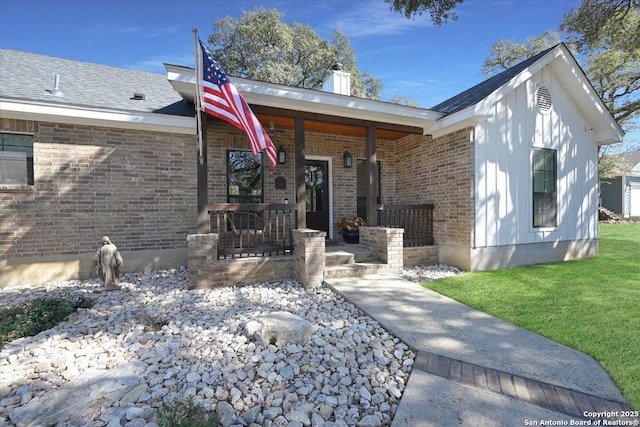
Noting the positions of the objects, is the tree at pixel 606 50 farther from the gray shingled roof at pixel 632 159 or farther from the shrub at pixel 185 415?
the shrub at pixel 185 415

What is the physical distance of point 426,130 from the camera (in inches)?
259

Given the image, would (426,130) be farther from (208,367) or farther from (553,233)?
(208,367)

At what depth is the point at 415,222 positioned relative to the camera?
22.7ft

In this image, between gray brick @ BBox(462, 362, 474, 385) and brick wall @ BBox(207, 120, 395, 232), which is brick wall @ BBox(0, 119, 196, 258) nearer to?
brick wall @ BBox(207, 120, 395, 232)

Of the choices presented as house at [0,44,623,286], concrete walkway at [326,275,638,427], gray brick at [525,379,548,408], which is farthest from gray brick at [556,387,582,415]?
house at [0,44,623,286]

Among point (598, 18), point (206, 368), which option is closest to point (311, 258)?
point (206, 368)

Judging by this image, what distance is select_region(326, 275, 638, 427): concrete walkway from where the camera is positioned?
1924 mm

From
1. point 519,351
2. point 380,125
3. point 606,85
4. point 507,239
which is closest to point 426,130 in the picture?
point 380,125

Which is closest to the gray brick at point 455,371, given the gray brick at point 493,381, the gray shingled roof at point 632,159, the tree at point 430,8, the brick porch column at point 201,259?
the gray brick at point 493,381

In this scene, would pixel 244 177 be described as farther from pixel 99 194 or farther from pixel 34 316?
pixel 34 316

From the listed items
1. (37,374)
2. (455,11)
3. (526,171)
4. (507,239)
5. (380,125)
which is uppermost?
(455,11)

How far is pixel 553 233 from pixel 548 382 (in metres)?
5.74

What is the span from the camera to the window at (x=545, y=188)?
645cm

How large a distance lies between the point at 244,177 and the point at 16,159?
4010 millimetres
